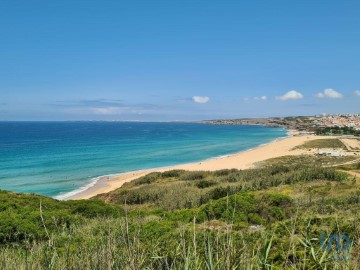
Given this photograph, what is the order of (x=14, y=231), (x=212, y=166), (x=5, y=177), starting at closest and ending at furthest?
(x=14, y=231) → (x=5, y=177) → (x=212, y=166)

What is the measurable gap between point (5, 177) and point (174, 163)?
22.8 meters

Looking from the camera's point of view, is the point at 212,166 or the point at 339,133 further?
the point at 339,133

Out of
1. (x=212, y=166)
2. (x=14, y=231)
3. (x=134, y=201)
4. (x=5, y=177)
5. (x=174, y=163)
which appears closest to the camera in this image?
(x=14, y=231)

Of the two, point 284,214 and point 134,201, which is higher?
point 284,214

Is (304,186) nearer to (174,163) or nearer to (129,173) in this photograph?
(129,173)

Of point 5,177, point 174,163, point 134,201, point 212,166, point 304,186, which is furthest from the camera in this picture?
point 174,163

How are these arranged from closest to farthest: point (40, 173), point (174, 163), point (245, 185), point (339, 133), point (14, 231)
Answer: point (14, 231) → point (245, 185) → point (40, 173) → point (174, 163) → point (339, 133)

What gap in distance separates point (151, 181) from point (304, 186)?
1645 centimetres

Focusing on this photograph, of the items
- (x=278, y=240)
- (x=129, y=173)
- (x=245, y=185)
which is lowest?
(x=129, y=173)

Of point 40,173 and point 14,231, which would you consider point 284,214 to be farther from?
point 40,173

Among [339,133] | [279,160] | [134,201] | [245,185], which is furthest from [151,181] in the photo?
[339,133]

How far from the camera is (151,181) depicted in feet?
105

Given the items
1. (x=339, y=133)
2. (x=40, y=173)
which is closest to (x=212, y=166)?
(x=40, y=173)

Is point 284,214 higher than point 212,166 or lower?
higher
